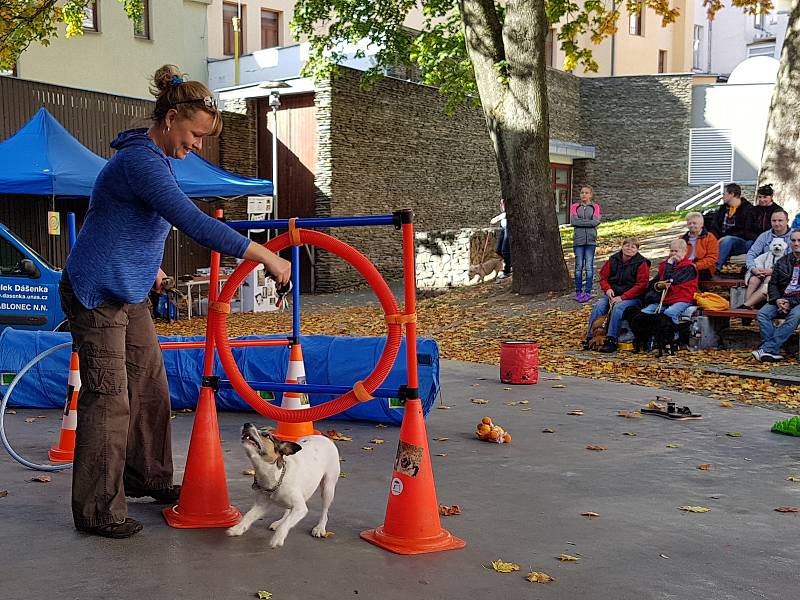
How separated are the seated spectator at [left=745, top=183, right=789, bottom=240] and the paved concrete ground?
7.16m

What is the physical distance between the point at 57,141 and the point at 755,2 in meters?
14.3

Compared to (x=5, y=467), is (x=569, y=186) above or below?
above

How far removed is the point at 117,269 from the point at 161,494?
1406 mm

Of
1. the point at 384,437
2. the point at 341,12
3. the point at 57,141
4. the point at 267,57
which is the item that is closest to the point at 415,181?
the point at 341,12

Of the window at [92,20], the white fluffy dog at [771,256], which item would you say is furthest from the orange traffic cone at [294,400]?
the window at [92,20]

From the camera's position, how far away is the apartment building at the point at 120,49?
27.1m

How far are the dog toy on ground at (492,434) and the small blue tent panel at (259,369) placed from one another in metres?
0.57

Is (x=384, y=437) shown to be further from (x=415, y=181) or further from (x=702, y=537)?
(x=415, y=181)

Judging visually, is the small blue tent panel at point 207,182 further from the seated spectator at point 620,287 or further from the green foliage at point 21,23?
the seated spectator at point 620,287

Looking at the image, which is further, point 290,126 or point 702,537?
point 290,126

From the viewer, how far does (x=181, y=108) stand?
181 inches

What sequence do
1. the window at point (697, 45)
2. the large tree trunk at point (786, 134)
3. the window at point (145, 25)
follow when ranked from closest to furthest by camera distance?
1. the large tree trunk at point (786, 134)
2. the window at point (145, 25)
3. the window at point (697, 45)

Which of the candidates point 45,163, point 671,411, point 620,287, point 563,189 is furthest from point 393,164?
point 671,411

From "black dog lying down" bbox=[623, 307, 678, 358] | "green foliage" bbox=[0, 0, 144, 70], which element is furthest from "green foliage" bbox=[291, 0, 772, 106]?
"black dog lying down" bbox=[623, 307, 678, 358]
